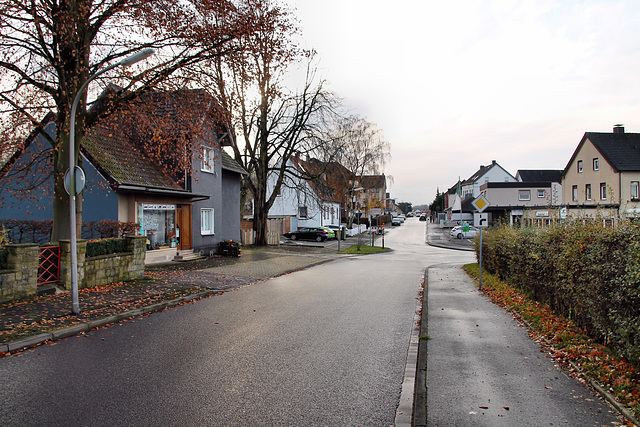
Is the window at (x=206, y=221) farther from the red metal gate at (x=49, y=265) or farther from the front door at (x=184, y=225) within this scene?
the red metal gate at (x=49, y=265)

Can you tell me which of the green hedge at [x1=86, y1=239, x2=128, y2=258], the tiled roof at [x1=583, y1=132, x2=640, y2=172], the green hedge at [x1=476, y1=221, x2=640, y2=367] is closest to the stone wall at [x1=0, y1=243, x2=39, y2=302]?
the green hedge at [x1=86, y1=239, x2=128, y2=258]

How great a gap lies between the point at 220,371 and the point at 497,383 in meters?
3.44

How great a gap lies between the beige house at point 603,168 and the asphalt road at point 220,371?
3808 cm

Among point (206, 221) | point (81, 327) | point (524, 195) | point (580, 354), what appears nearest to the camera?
point (580, 354)

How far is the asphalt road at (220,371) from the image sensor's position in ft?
14.3

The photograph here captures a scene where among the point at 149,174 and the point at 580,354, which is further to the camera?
the point at 149,174

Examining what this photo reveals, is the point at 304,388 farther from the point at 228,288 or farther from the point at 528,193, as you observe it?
the point at 528,193

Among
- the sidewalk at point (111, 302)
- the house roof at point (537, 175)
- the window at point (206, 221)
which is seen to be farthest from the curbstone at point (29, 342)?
the house roof at point (537, 175)

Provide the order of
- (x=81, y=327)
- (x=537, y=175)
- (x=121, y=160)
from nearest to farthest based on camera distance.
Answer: (x=81, y=327), (x=121, y=160), (x=537, y=175)

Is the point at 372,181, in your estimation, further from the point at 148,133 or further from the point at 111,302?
the point at 111,302

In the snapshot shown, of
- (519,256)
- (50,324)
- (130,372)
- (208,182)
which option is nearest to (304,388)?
(130,372)

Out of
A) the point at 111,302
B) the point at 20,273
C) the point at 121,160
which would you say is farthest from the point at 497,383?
the point at 121,160

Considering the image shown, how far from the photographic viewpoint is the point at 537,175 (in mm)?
87875

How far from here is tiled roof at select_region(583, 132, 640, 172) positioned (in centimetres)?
4007
